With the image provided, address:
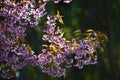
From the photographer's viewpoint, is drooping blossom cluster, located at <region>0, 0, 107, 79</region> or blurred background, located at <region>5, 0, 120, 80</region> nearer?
drooping blossom cluster, located at <region>0, 0, 107, 79</region>

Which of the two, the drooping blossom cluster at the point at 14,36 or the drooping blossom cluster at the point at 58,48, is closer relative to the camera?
the drooping blossom cluster at the point at 14,36

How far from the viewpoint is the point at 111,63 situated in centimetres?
1443

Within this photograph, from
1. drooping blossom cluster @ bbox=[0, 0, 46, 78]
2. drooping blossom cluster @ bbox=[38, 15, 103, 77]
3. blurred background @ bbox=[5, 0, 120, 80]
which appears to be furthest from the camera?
blurred background @ bbox=[5, 0, 120, 80]

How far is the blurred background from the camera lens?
1477cm

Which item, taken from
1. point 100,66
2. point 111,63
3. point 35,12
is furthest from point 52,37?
point 100,66

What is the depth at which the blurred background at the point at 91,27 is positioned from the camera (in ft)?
48.4

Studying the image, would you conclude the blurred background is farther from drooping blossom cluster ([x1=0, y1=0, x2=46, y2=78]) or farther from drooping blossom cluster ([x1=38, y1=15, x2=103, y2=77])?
drooping blossom cluster ([x1=0, y1=0, x2=46, y2=78])

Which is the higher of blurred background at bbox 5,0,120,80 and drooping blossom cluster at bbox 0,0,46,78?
drooping blossom cluster at bbox 0,0,46,78

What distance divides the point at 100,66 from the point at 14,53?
29.9 ft

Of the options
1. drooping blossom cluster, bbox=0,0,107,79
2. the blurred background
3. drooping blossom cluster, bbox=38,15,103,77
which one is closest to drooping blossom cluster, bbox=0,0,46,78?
drooping blossom cluster, bbox=0,0,107,79

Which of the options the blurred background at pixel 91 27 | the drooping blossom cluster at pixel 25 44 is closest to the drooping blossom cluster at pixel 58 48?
the drooping blossom cluster at pixel 25 44

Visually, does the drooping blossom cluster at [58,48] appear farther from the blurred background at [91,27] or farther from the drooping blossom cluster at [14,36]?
the blurred background at [91,27]

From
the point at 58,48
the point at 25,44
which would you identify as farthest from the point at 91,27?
the point at 25,44

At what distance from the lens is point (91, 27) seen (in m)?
16.2
